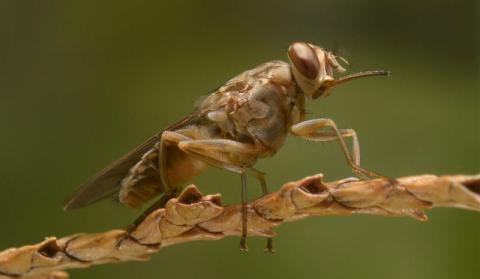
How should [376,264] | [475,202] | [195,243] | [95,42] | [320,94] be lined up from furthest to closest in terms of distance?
[95,42], [195,243], [376,264], [320,94], [475,202]

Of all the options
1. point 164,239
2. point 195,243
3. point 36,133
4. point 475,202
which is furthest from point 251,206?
point 36,133

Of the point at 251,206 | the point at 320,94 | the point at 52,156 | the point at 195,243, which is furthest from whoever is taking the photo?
the point at 52,156

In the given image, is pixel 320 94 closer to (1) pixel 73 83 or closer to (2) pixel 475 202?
(2) pixel 475 202

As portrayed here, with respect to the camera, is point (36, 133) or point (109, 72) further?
point (109, 72)

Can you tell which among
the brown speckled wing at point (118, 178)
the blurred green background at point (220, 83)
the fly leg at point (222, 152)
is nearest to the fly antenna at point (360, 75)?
the fly leg at point (222, 152)

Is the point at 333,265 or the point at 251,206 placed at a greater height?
the point at 251,206

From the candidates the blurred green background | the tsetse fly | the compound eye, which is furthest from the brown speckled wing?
the blurred green background
